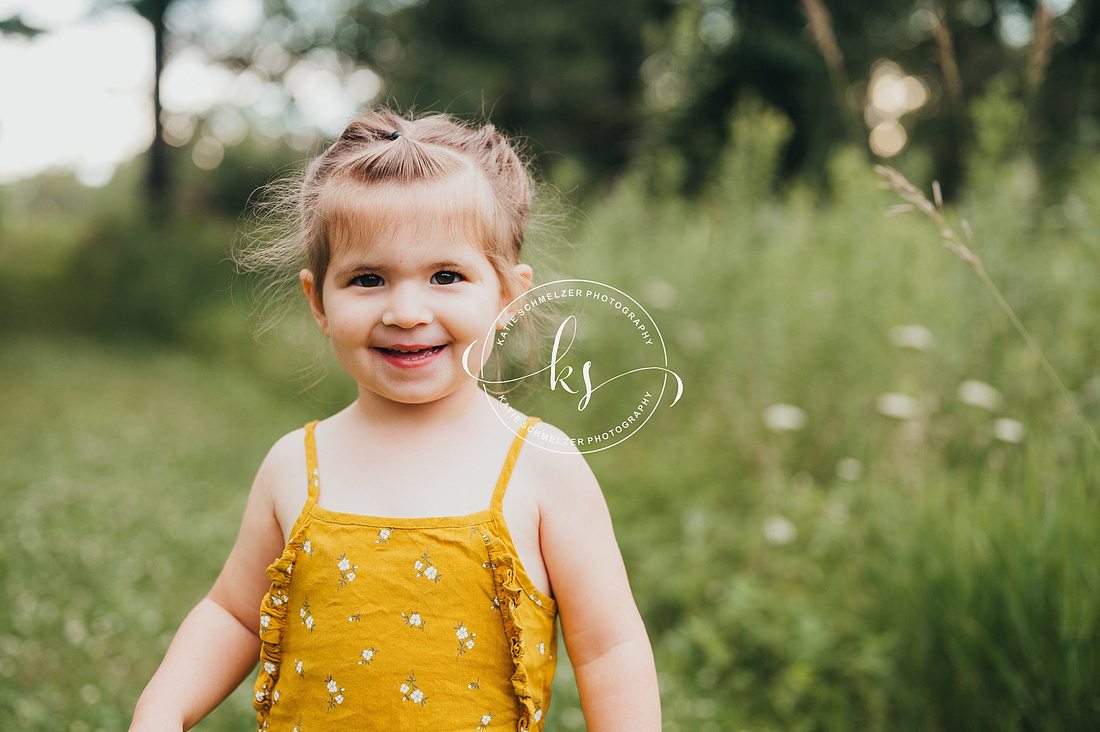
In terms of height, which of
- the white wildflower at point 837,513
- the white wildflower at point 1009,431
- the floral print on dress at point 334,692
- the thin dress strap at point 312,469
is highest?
the thin dress strap at point 312,469

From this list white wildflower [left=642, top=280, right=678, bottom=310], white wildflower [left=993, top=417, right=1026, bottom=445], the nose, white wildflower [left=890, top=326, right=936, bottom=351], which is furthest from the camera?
white wildflower [left=642, top=280, right=678, bottom=310]

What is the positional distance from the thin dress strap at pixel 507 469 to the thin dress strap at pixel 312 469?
0.31 metres

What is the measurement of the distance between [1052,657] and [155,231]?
16.0m

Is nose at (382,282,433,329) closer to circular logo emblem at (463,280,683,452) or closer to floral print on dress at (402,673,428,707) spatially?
circular logo emblem at (463,280,683,452)

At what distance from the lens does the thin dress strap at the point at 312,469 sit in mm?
1281

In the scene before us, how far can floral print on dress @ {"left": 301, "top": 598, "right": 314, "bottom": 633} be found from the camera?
1231mm

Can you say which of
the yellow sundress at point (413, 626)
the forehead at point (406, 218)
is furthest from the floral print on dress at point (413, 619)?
the forehead at point (406, 218)

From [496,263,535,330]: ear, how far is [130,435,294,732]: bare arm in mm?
475

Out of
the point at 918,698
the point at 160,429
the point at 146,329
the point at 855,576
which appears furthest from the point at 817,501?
the point at 146,329

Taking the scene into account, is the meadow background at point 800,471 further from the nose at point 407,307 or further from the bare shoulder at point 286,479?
the nose at point 407,307

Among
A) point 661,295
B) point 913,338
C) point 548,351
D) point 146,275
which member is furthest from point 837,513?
point 146,275

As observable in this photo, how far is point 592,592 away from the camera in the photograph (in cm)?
126

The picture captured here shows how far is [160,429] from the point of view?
7184 mm

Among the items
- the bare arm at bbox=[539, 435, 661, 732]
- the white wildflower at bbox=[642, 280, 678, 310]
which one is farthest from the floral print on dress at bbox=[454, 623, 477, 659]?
the white wildflower at bbox=[642, 280, 678, 310]
